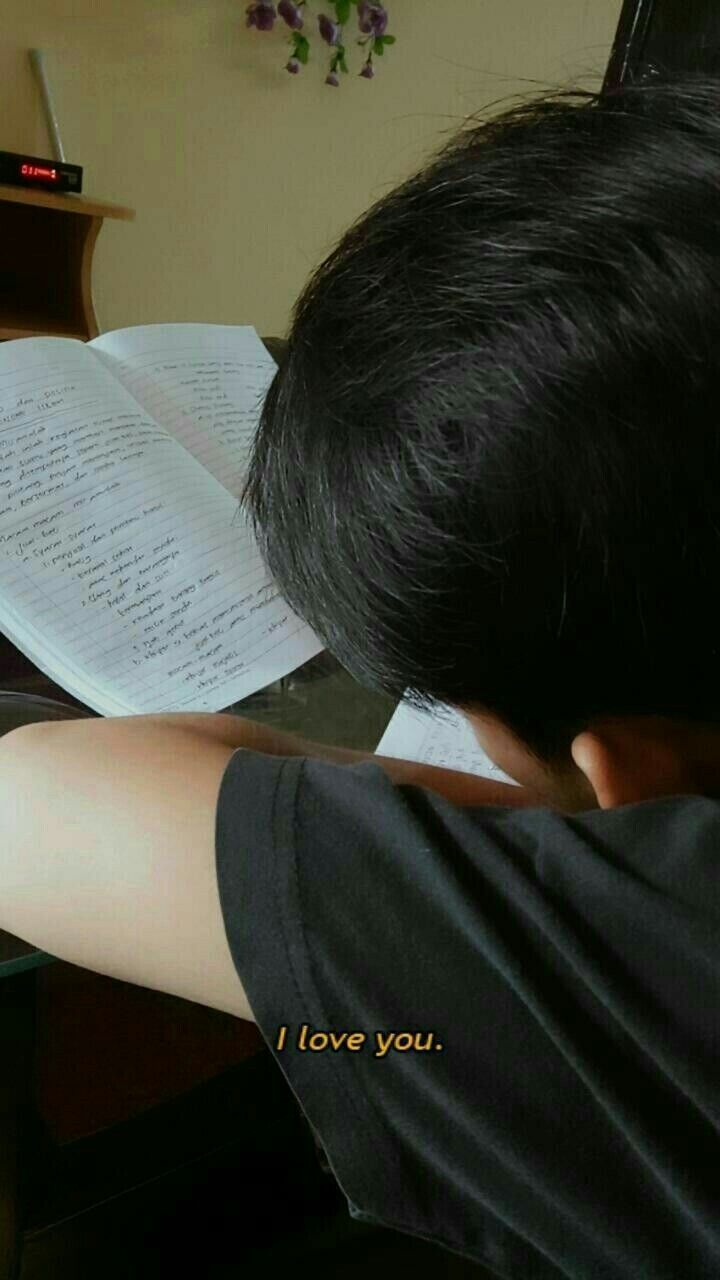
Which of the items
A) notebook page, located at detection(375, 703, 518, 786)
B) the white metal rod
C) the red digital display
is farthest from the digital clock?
notebook page, located at detection(375, 703, 518, 786)

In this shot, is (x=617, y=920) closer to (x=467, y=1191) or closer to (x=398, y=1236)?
(x=467, y=1191)

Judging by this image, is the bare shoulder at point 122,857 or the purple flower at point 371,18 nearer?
the bare shoulder at point 122,857

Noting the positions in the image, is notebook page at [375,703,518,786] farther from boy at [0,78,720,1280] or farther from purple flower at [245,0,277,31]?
purple flower at [245,0,277,31]

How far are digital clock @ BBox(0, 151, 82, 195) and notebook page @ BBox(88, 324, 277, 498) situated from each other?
81cm

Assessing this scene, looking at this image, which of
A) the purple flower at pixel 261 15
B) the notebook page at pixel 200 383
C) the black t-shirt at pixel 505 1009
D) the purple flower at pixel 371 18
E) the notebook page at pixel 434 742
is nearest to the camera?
the black t-shirt at pixel 505 1009

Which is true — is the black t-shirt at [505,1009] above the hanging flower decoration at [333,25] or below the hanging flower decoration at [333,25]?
below

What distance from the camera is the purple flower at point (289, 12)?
184cm

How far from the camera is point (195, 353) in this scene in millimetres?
755

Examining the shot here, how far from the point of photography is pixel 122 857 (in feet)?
1.13

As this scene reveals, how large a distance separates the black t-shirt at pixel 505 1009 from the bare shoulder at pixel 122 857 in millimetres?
24

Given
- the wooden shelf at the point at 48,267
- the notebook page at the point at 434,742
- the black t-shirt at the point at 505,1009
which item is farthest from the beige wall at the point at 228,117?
the black t-shirt at the point at 505,1009

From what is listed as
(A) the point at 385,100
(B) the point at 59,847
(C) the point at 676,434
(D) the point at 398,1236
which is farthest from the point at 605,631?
(A) the point at 385,100

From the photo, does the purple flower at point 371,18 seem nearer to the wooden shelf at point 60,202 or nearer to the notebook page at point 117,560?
the wooden shelf at point 60,202

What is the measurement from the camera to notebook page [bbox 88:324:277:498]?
2.27ft
